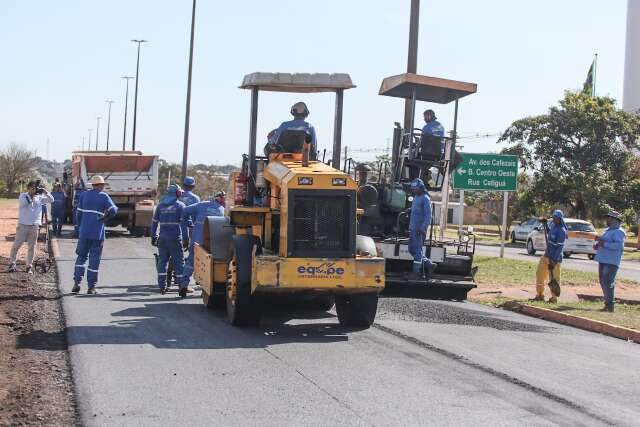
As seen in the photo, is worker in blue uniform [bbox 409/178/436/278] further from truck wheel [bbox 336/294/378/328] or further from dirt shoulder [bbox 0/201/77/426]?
dirt shoulder [bbox 0/201/77/426]

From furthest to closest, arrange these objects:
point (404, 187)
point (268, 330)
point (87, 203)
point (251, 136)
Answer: point (404, 187), point (87, 203), point (251, 136), point (268, 330)

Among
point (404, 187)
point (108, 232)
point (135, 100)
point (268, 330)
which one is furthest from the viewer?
point (135, 100)

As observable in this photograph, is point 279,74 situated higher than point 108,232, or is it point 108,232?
point 279,74

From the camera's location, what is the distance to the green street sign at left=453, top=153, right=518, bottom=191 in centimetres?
2373

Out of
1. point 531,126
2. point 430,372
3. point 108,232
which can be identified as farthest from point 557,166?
point 430,372

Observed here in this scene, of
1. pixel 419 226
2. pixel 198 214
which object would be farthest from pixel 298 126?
pixel 419 226

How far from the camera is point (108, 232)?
105ft

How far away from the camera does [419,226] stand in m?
14.6

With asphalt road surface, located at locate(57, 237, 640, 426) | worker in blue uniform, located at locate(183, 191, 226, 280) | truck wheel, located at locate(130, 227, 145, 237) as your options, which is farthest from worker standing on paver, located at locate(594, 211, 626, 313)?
truck wheel, located at locate(130, 227, 145, 237)

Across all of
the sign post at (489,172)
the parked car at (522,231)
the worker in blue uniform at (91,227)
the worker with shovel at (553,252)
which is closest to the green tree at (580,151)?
the parked car at (522,231)

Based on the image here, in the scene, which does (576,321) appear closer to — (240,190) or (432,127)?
(432,127)

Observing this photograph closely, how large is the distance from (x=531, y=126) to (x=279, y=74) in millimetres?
34902

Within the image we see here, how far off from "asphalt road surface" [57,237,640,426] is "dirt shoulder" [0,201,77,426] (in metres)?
0.17

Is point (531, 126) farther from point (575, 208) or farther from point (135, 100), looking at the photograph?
point (135, 100)
